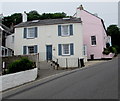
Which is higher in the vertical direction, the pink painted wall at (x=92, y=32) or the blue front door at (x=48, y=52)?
the pink painted wall at (x=92, y=32)

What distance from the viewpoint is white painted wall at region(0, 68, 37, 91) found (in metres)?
13.9

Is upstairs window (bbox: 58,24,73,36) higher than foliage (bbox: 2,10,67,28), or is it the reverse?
foliage (bbox: 2,10,67,28)

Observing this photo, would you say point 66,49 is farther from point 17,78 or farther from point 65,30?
point 17,78

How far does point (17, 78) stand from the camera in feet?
50.4

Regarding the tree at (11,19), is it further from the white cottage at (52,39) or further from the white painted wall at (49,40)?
the white cottage at (52,39)

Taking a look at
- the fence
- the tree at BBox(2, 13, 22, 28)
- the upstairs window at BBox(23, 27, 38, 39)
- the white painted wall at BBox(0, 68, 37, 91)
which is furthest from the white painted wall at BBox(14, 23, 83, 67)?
the tree at BBox(2, 13, 22, 28)

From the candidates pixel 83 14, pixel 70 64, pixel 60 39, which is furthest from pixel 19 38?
pixel 83 14

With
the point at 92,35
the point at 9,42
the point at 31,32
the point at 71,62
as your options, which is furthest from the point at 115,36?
the point at 71,62

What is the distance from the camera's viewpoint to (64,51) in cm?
3250

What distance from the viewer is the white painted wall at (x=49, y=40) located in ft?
106

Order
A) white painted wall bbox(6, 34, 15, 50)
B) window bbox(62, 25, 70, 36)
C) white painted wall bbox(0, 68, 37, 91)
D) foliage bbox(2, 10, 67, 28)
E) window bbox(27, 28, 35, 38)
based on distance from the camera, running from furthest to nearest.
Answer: foliage bbox(2, 10, 67, 28), white painted wall bbox(6, 34, 15, 50), window bbox(27, 28, 35, 38), window bbox(62, 25, 70, 36), white painted wall bbox(0, 68, 37, 91)

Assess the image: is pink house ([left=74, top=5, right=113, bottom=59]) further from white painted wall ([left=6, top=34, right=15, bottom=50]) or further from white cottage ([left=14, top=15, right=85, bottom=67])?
white painted wall ([left=6, top=34, right=15, bottom=50])

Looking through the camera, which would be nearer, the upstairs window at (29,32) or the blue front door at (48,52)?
the blue front door at (48,52)

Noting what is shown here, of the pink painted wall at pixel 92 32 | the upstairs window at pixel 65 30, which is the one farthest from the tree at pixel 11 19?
the upstairs window at pixel 65 30
